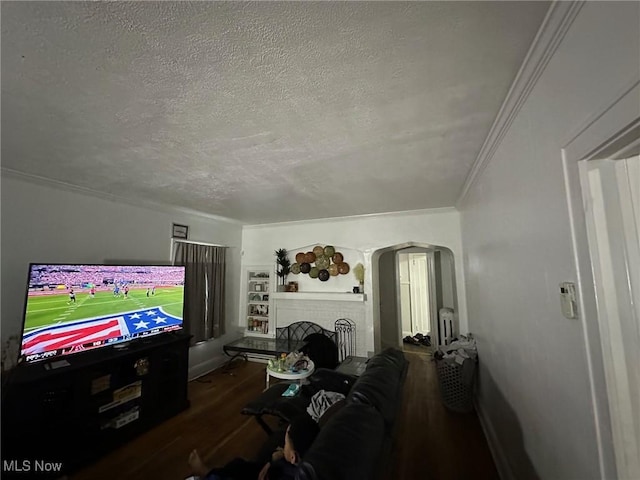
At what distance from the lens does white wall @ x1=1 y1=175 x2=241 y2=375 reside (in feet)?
7.29

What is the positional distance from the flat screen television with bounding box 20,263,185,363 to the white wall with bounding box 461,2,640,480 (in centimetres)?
337

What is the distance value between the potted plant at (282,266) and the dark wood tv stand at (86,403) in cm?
199

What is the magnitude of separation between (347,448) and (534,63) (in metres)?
1.75

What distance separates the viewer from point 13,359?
2.11 m

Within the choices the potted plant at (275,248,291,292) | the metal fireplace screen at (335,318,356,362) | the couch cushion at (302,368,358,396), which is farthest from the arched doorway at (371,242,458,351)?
the couch cushion at (302,368,358,396)

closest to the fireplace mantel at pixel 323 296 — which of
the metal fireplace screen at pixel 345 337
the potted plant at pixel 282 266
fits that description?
the potted plant at pixel 282 266

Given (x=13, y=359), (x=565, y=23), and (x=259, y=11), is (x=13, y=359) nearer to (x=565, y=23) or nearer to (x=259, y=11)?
(x=259, y=11)

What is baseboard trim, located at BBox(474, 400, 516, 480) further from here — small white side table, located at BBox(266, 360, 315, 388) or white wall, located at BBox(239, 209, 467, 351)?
small white side table, located at BBox(266, 360, 315, 388)

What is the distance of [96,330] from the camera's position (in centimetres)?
245

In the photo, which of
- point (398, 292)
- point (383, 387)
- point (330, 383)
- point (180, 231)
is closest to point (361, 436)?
point (383, 387)

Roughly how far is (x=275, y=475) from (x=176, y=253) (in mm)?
3199

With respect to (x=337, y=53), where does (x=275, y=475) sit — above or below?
below

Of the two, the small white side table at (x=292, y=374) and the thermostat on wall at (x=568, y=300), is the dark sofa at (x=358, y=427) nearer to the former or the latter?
the small white side table at (x=292, y=374)

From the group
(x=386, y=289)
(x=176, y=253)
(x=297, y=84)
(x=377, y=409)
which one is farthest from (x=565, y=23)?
(x=386, y=289)
